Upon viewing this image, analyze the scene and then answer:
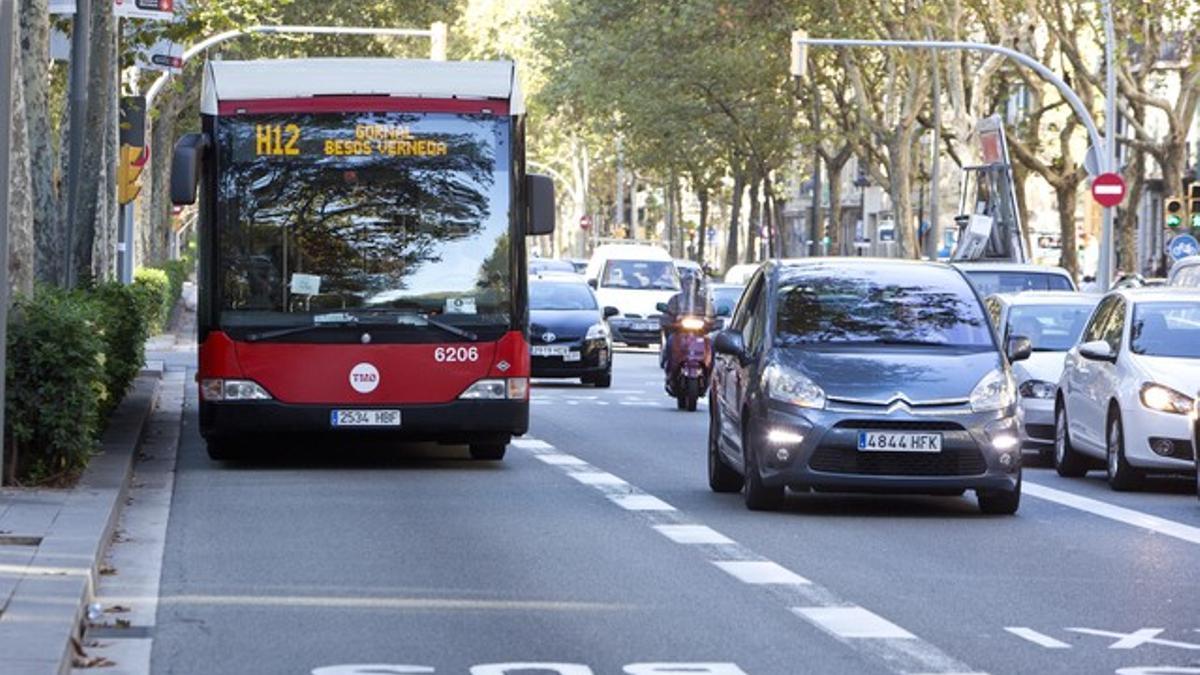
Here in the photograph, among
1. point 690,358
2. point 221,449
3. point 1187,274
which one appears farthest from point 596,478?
point 1187,274

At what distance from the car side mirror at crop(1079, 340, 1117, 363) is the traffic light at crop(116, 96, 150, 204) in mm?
15199

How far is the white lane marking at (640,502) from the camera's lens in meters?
18.4

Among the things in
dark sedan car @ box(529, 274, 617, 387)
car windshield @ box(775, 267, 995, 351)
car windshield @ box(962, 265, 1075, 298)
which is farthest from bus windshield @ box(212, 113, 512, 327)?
dark sedan car @ box(529, 274, 617, 387)

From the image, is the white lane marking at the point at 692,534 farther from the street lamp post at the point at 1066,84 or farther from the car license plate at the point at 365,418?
the street lamp post at the point at 1066,84

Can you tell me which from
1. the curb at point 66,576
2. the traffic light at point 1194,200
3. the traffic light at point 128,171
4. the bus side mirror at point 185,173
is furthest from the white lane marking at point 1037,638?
the traffic light at point 1194,200

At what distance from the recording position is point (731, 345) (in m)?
18.7

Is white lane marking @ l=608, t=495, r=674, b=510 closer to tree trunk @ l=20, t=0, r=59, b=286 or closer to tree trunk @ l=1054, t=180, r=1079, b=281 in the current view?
tree trunk @ l=20, t=0, r=59, b=286

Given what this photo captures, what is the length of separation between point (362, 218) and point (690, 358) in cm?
1160

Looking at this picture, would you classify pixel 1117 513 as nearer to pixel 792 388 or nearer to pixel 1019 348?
pixel 1019 348

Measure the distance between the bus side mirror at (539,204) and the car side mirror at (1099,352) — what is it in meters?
4.02

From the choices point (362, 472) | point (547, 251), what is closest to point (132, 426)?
point (362, 472)

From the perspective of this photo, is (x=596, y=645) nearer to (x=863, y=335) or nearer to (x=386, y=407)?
(x=863, y=335)

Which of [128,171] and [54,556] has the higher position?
[128,171]

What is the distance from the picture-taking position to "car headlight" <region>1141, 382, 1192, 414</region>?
20.9 m
